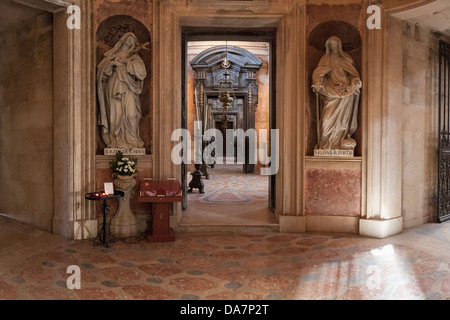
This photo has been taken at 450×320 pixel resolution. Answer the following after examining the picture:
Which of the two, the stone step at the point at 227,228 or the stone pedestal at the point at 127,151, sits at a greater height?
the stone pedestal at the point at 127,151

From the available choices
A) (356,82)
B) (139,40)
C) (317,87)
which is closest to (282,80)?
(317,87)

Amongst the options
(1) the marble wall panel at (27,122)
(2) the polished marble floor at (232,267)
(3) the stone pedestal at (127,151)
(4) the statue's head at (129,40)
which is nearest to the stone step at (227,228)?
(2) the polished marble floor at (232,267)

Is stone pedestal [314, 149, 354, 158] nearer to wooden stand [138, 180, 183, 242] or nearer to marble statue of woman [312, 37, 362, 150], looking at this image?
marble statue of woman [312, 37, 362, 150]

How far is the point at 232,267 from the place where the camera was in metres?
4.37

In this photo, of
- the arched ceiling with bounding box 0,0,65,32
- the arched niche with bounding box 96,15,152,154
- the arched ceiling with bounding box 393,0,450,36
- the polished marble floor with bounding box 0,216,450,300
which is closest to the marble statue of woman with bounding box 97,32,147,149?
the arched niche with bounding box 96,15,152,154

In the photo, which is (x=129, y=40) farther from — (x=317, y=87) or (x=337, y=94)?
(x=337, y=94)

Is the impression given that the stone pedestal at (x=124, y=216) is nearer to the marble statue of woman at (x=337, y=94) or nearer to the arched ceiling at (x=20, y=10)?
the arched ceiling at (x=20, y=10)

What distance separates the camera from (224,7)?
5.96 m

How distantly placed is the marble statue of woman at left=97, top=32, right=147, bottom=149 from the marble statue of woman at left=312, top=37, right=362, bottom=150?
292 cm

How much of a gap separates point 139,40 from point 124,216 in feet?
9.66

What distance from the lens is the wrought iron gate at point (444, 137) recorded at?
271 inches

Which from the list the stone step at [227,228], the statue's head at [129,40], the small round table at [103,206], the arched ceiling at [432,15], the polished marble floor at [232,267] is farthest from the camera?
the stone step at [227,228]

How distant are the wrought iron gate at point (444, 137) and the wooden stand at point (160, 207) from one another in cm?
508

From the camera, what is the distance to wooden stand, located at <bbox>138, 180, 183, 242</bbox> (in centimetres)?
545
